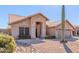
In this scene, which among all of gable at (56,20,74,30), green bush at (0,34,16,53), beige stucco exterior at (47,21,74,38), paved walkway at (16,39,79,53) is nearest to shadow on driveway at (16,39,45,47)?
paved walkway at (16,39,79,53)

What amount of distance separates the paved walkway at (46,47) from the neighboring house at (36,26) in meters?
0.12

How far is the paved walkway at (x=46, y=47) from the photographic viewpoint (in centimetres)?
390

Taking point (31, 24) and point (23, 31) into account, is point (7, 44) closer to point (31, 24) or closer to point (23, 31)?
point (23, 31)

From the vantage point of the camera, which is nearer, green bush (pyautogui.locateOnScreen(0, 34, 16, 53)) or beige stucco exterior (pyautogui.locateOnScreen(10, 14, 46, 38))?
beige stucco exterior (pyautogui.locateOnScreen(10, 14, 46, 38))

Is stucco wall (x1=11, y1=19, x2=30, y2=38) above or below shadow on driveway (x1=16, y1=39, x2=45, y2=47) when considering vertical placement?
above

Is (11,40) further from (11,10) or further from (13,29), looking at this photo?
(11,10)

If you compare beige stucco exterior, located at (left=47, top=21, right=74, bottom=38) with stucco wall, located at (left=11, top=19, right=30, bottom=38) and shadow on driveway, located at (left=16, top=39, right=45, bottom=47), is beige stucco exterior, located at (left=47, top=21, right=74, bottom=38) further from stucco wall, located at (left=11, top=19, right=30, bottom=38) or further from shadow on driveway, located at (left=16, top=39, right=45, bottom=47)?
stucco wall, located at (left=11, top=19, right=30, bottom=38)

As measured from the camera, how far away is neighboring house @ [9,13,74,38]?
3.84 meters

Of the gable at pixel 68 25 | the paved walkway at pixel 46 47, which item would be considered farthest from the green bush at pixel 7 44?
the gable at pixel 68 25

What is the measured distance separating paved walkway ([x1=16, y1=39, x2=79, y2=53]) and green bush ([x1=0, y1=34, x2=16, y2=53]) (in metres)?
0.11

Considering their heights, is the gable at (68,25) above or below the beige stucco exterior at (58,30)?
above

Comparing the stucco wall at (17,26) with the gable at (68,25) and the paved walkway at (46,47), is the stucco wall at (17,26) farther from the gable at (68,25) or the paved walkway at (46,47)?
the gable at (68,25)

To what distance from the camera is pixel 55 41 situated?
13.0 ft
